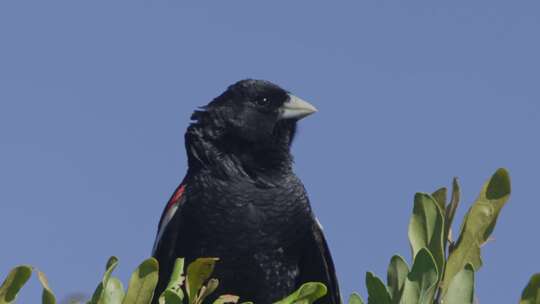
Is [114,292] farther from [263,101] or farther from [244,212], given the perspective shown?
[263,101]

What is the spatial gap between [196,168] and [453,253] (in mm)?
3487

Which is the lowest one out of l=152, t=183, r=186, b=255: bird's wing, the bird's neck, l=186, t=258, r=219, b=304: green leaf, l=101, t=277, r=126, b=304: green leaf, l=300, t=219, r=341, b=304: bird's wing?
l=300, t=219, r=341, b=304: bird's wing

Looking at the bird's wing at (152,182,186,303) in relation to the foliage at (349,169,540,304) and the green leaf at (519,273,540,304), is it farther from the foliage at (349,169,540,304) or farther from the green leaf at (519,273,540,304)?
the green leaf at (519,273,540,304)

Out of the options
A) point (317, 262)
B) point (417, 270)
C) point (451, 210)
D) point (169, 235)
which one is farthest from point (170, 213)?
point (417, 270)

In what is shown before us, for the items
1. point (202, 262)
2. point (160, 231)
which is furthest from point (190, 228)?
point (202, 262)

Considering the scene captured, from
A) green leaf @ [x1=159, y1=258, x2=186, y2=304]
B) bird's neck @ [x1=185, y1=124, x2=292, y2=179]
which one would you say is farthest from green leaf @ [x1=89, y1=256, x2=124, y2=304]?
bird's neck @ [x1=185, y1=124, x2=292, y2=179]

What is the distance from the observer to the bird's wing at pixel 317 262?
6230mm

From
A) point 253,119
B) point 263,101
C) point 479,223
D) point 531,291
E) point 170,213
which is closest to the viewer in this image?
point 531,291

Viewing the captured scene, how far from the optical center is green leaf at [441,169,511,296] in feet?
9.30

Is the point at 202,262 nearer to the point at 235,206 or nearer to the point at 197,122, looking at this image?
the point at 235,206

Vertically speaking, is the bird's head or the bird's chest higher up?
the bird's head

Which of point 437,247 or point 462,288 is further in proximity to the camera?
point 437,247

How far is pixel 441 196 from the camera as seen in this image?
299 cm

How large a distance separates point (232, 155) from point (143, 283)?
357 centimetres
